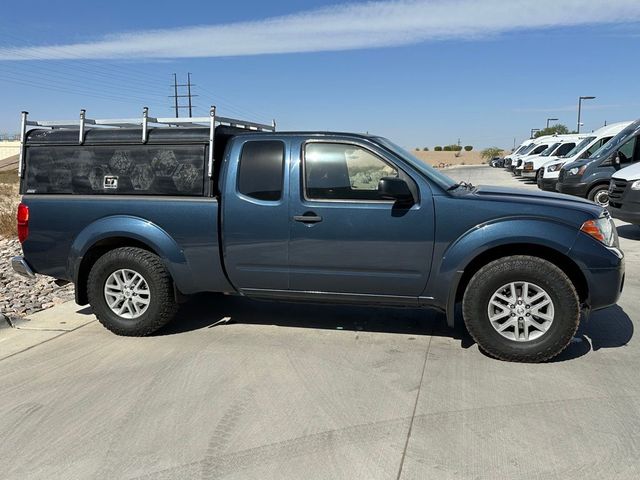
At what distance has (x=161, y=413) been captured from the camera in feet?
12.6

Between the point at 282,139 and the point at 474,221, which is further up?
the point at 282,139

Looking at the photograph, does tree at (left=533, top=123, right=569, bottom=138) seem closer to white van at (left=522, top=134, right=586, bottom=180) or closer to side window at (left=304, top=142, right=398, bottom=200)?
white van at (left=522, top=134, right=586, bottom=180)

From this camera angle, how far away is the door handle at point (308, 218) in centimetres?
483

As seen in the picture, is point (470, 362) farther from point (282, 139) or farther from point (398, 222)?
point (282, 139)

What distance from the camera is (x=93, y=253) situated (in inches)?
216

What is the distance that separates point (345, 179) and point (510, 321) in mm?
1789

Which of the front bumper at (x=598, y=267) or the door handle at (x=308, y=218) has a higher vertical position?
the door handle at (x=308, y=218)

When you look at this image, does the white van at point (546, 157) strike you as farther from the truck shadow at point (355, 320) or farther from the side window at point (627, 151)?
the truck shadow at point (355, 320)

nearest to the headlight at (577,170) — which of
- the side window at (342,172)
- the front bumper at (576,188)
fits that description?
the front bumper at (576,188)

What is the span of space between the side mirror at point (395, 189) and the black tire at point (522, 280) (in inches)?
33.3

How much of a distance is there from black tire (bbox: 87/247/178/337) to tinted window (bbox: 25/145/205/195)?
0.60 m

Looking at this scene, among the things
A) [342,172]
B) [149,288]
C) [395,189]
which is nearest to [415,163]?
[395,189]

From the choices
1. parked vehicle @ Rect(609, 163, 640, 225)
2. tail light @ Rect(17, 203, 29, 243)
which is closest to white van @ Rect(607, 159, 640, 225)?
parked vehicle @ Rect(609, 163, 640, 225)

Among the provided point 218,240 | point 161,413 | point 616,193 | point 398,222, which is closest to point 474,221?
point 398,222
